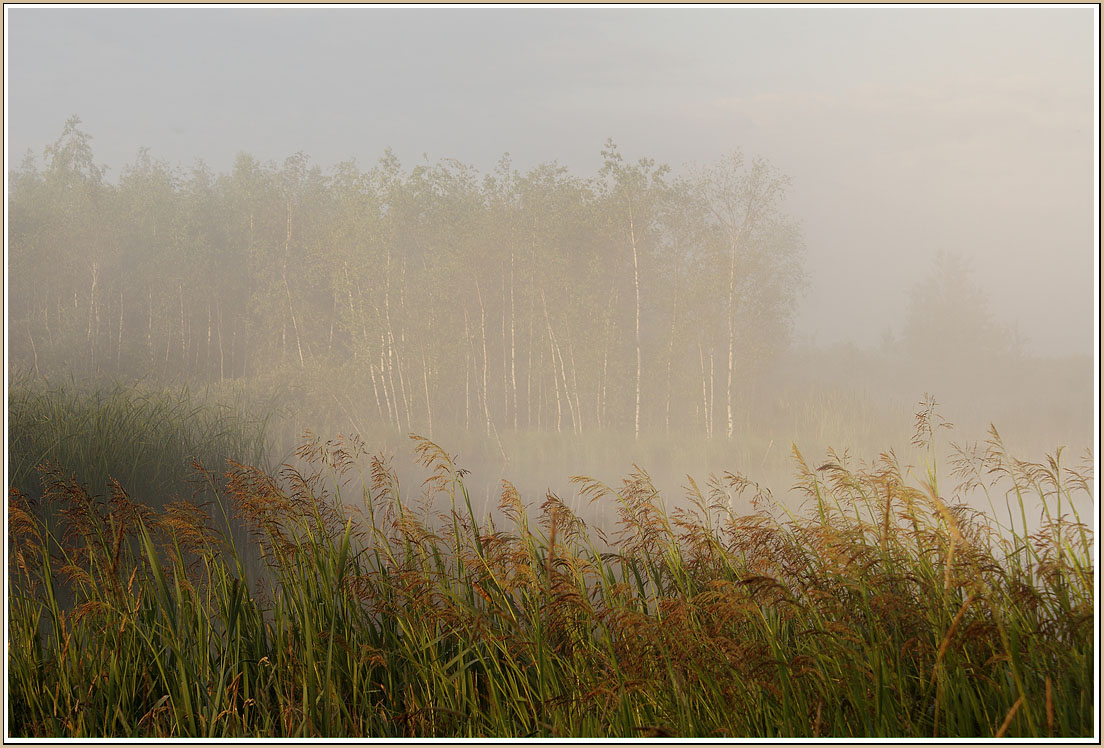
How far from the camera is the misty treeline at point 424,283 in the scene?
398 cm

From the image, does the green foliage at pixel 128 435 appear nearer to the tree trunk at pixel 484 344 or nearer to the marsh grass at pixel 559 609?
the marsh grass at pixel 559 609

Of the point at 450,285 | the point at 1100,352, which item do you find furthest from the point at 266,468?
the point at 1100,352

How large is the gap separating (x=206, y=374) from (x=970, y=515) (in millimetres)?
3727

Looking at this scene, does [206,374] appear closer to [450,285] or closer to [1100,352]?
[450,285]

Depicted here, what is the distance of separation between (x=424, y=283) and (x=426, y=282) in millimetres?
12

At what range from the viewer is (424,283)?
407 centimetres

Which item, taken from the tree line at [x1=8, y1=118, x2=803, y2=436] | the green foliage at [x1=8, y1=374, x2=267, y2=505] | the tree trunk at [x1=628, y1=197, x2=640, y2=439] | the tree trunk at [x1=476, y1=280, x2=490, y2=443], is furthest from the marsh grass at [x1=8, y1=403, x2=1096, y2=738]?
the tree line at [x1=8, y1=118, x2=803, y2=436]

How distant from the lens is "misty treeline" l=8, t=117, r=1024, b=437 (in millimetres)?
3977

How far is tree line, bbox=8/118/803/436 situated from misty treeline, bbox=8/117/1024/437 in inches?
0.4

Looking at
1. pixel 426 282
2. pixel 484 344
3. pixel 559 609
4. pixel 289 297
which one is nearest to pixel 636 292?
pixel 484 344

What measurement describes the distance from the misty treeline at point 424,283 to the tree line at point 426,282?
1cm

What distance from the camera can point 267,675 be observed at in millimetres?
3402

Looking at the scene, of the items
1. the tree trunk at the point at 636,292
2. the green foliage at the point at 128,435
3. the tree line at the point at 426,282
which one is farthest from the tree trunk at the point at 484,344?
the green foliage at the point at 128,435

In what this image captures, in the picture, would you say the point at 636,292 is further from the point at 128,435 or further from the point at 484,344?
the point at 128,435
